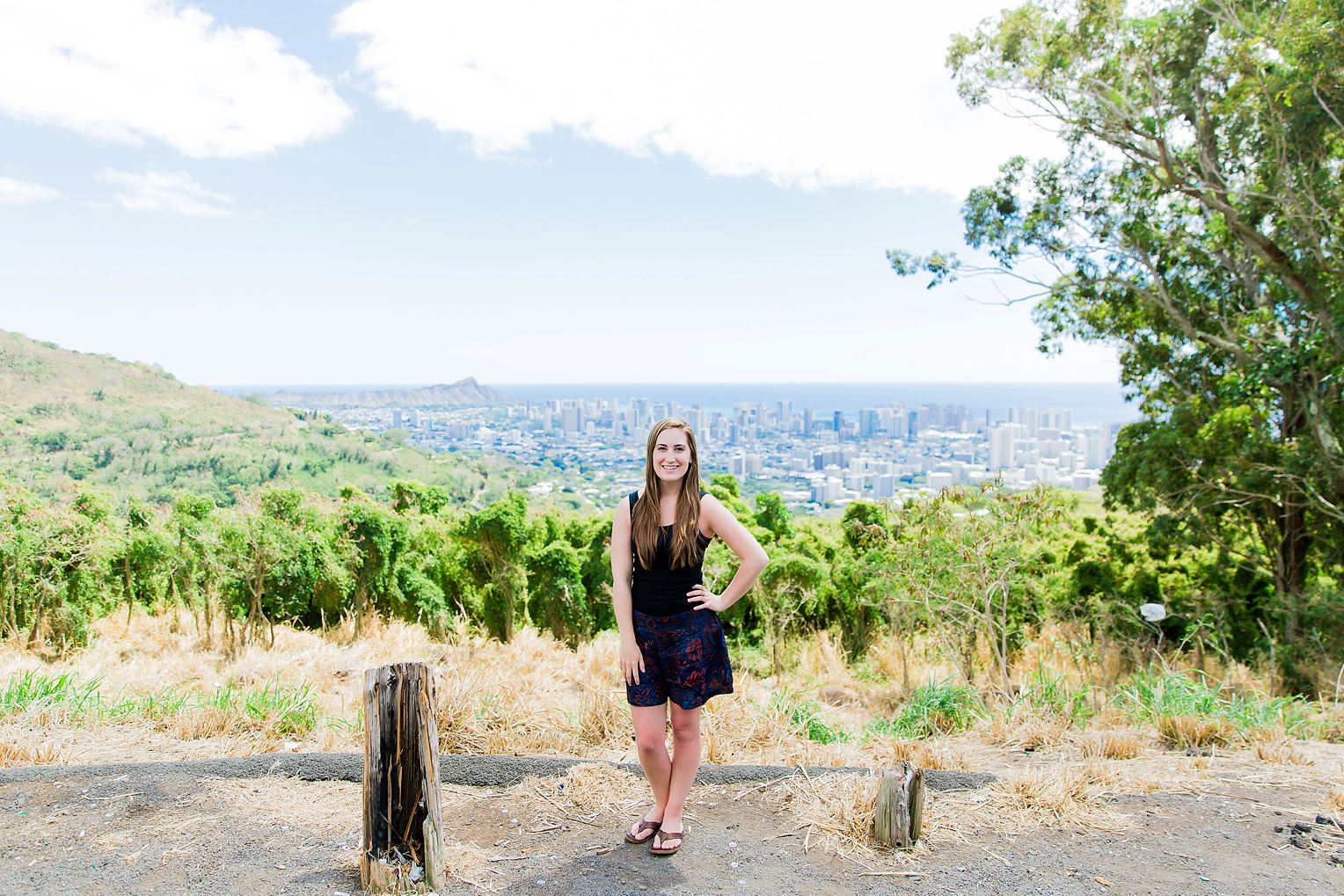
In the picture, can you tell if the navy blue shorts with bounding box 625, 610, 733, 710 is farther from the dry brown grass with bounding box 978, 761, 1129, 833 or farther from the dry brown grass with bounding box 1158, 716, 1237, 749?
the dry brown grass with bounding box 1158, 716, 1237, 749

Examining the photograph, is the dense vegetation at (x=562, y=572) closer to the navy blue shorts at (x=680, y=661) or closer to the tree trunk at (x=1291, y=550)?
the tree trunk at (x=1291, y=550)

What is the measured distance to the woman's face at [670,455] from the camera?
2.70m

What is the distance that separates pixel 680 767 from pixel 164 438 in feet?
103

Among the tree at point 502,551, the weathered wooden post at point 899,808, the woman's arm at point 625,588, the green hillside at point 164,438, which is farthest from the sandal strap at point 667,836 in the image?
the green hillside at point 164,438

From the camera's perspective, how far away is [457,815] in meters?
3.24

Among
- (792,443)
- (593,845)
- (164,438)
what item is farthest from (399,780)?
(164,438)

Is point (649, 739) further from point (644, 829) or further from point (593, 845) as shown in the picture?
point (593, 845)

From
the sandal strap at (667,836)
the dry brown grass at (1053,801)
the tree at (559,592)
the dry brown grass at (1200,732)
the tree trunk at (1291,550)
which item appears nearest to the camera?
the sandal strap at (667,836)

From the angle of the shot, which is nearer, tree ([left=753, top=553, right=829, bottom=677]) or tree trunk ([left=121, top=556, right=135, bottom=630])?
tree ([left=753, top=553, right=829, bottom=677])

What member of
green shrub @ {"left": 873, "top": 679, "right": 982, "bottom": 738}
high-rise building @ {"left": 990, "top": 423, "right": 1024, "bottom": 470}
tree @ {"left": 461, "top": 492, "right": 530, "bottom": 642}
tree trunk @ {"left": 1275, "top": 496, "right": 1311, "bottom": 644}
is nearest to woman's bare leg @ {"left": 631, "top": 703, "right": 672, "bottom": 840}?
green shrub @ {"left": 873, "top": 679, "right": 982, "bottom": 738}

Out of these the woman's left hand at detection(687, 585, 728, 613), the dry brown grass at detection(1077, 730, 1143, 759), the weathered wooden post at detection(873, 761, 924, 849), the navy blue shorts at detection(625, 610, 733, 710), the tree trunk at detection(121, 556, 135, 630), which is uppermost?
the woman's left hand at detection(687, 585, 728, 613)

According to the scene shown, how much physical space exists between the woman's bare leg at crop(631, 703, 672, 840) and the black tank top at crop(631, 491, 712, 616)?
1.23ft

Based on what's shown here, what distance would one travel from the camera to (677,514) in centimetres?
269

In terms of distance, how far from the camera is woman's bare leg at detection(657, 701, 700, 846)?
9.18 feet
